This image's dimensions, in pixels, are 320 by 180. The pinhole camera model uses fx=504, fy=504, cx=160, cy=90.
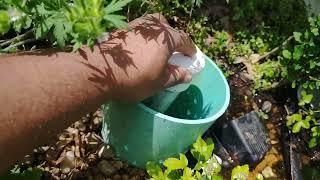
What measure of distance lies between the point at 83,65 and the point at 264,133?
112 centimetres

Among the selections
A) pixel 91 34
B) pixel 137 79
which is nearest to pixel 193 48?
pixel 137 79

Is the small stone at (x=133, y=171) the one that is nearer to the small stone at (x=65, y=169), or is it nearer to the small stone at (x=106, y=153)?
the small stone at (x=106, y=153)

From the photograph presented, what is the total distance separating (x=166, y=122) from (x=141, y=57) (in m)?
0.32

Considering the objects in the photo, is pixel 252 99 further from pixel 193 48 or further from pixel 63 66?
pixel 63 66

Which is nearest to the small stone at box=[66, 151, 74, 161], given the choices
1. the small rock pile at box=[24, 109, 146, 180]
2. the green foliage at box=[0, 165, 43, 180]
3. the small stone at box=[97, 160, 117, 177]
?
the small rock pile at box=[24, 109, 146, 180]

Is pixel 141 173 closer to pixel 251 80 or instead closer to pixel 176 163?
pixel 176 163

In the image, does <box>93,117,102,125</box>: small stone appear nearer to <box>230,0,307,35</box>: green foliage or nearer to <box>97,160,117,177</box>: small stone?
<box>97,160,117,177</box>: small stone

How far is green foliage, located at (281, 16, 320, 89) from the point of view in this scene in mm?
1989

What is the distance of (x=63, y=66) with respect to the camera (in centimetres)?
127

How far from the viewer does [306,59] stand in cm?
205

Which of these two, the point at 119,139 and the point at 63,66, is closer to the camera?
the point at 63,66

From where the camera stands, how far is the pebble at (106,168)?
2010 millimetres

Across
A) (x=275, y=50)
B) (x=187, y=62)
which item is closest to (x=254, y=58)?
(x=275, y=50)

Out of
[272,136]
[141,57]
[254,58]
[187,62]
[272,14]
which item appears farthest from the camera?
[272,14]
